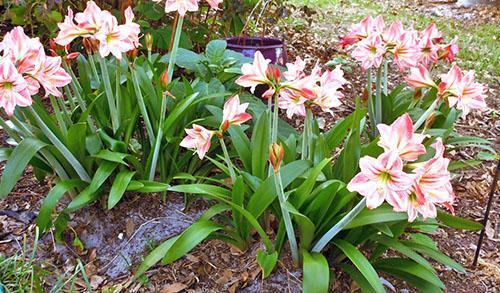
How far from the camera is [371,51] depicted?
6.16 feet

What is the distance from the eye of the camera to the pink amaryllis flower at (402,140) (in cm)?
108

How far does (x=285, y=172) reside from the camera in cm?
152

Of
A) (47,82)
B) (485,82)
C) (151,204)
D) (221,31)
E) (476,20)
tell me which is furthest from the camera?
(476,20)

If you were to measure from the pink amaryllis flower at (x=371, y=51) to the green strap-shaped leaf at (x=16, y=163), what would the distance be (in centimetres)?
121

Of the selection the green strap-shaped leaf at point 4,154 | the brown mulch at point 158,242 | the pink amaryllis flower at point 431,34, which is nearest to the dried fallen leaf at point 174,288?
the brown mulch at point 158,242

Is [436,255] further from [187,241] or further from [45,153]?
[45,153]

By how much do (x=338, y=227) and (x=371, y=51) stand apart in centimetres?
79

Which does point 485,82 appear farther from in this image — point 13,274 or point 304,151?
point 13,274

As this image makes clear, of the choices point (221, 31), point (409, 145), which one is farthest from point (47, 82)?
point (221, 31)

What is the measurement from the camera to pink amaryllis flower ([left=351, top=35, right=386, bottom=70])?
1.85m

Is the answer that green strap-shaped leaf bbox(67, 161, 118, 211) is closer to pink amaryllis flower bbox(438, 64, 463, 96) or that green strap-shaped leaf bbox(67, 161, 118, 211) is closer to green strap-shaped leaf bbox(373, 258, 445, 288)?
green strap-shaped leaf bbox(373, 258, 445, 288)

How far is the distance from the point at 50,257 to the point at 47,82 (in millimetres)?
701

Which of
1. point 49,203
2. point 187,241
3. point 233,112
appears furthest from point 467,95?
point 49,203

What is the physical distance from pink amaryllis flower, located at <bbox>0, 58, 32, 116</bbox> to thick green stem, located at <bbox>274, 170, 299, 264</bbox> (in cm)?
71
